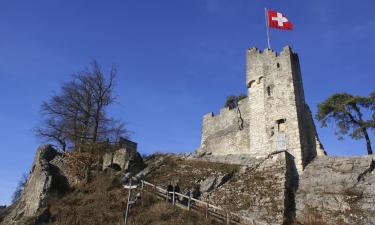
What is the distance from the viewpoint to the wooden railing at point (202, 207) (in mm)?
16766

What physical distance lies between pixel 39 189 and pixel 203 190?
8.78 m

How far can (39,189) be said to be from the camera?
19.1 meters

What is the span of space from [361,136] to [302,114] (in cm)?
877

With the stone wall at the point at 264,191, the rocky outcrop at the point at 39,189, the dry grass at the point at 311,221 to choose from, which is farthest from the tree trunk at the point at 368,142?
the rocky outcrop at the point at 39,189

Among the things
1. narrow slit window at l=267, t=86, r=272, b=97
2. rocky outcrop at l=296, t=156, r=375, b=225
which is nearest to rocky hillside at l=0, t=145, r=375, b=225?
rocky outcrop at l=296, t=156, r=375, b=225

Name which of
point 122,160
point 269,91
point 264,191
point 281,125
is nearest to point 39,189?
point 122,160

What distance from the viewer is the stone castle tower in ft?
77.0

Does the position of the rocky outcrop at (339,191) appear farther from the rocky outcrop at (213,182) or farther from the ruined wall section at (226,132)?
the ruined wall section at (226,132)

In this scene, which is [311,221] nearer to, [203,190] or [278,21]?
[203,190]

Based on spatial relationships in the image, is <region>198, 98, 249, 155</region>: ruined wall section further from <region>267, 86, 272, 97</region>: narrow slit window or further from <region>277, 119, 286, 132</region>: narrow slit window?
<region>277, 119, 286, 132</region>: narrow slit window

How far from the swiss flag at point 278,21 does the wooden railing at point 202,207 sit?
51.2 ft

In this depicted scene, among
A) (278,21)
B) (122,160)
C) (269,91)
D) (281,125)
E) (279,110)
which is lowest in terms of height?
(122,160)

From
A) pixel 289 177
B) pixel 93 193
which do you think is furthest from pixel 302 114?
pixel 93 193

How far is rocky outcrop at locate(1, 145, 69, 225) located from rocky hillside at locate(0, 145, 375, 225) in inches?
1.8
